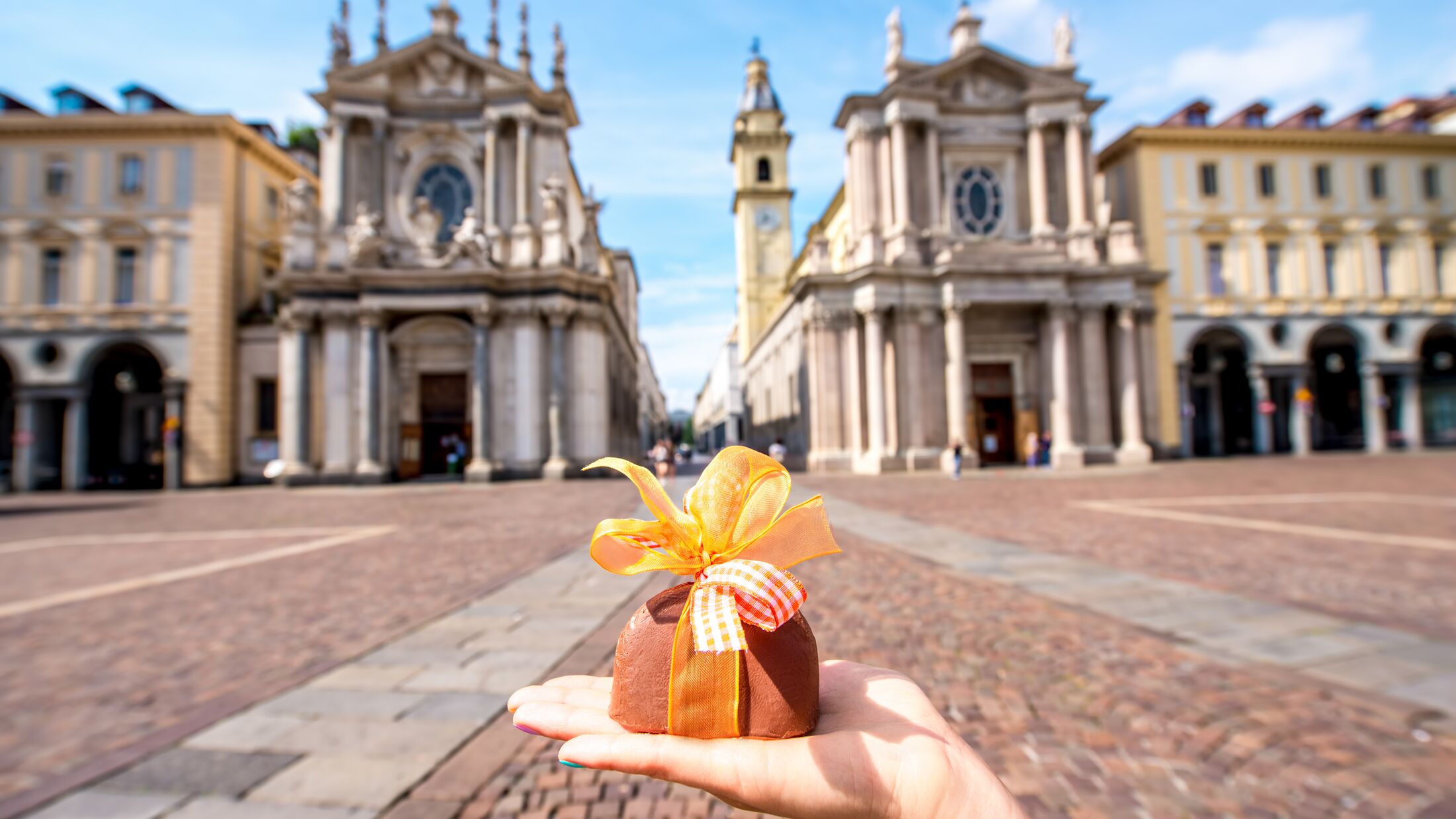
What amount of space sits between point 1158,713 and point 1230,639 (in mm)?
1860

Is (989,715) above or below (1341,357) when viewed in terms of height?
below

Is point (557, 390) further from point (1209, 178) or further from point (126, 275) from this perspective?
point (1209, 178)

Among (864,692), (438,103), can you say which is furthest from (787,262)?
(864,692)

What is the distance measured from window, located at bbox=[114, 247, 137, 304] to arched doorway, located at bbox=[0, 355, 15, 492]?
5645 mm

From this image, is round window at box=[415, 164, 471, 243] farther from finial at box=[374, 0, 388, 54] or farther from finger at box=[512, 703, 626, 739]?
finger at box=[512, 703, 626, 739]

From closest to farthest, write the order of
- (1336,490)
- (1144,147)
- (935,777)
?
(935,777)
(1336,490)
(1144,147)

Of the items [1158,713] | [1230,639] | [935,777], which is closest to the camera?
[935,777]

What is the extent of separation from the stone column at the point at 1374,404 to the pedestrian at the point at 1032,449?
18.7 metres

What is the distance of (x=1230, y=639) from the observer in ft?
18.2

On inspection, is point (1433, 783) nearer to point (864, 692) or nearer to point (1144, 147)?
point (864, 692)

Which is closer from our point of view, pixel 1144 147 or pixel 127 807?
pixel 127 807

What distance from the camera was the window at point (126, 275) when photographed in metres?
31.1

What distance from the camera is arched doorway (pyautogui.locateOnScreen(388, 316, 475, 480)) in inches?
1165

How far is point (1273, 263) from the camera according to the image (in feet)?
116
